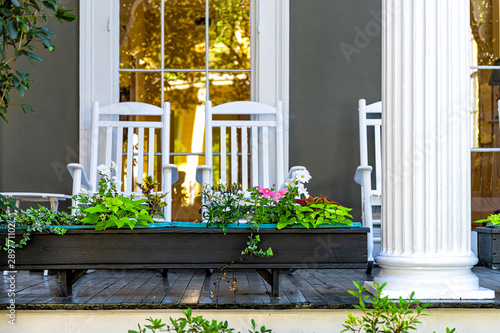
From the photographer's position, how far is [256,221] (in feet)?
7.53

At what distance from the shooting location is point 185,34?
3.93 meters

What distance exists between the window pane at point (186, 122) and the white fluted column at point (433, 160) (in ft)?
6.12

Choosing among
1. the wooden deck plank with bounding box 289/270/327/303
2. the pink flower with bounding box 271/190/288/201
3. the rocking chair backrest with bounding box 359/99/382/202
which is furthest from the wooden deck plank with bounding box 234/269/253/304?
the rocking chair backrest with bounding box 359/99/382/202

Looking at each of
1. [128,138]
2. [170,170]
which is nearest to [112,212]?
[170,170]

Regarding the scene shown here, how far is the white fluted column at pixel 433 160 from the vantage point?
222cm

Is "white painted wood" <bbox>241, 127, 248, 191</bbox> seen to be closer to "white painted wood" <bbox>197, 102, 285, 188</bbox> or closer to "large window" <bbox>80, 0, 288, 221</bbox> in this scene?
"white painted wood" <bbox>197, 102, 285, 188</bbox>

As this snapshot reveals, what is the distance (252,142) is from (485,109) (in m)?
1.56

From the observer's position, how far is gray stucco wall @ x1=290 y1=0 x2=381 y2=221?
385 cm

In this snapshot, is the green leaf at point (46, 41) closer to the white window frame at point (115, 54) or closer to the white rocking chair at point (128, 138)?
the white rocking chair at point (128, 138)

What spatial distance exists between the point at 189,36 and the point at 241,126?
2.47ft

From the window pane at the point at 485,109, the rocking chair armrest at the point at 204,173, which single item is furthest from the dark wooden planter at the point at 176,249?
the window pane at the point at 485,109

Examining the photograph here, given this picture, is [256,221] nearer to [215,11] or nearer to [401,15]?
[401,15]

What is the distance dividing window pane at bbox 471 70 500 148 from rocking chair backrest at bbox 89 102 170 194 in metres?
1.97

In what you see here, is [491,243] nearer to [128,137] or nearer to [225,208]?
[225,208]
